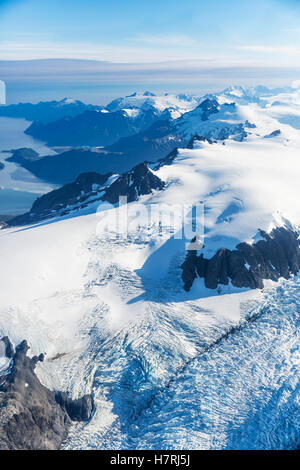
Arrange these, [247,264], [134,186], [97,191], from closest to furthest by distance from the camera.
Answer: [247,264]
[134,186]
[97,191]

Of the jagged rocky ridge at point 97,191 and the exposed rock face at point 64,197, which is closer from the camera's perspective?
the jagged rocky ridge at point 97,191

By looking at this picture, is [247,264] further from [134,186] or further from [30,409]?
[30,409]

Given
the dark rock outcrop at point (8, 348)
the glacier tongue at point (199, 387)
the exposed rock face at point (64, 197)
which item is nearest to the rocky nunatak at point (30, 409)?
the dark rock outcrop at point (8, 348)

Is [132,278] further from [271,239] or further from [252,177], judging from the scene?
[252,177]

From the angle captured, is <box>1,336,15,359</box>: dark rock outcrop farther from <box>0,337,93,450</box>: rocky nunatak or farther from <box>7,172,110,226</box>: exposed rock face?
<box>7,172,110,226</box>: exposed rock face

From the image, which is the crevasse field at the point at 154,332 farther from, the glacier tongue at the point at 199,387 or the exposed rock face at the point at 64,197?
the exposed rock face at the point at 64,197

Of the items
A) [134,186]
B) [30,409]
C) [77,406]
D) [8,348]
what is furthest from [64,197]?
[30,409]

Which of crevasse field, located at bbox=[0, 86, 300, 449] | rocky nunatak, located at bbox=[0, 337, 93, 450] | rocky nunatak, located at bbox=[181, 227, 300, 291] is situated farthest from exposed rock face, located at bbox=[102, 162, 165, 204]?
rocky nunatak, located at bbox=[0, 337, 93, 450]

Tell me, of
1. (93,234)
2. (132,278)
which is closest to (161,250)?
(132,278)
